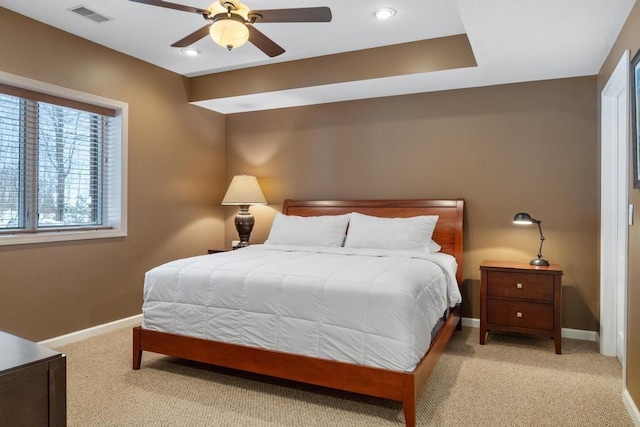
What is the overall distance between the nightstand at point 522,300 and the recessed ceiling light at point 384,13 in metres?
2.15

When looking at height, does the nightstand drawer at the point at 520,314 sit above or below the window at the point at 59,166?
below

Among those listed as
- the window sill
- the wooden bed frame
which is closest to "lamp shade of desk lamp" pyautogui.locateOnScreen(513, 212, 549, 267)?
the wooden bed frame

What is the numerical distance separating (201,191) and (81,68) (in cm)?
179

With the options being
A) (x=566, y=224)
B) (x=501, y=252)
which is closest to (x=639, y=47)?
(x=566, y=224)

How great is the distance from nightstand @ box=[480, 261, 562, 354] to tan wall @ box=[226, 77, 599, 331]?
442 millimetres

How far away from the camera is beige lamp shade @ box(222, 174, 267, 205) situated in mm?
4668

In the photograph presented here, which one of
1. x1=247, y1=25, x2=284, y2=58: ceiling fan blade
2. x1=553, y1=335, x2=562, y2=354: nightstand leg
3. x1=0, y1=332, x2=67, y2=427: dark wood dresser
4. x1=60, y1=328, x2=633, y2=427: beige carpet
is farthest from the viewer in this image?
x1=553, y1=335, x2=562, y2=354: nightstand leg

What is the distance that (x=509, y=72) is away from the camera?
3625 mm

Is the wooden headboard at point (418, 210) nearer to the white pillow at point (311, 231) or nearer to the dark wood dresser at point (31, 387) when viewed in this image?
the white pillow at point (311, 231)

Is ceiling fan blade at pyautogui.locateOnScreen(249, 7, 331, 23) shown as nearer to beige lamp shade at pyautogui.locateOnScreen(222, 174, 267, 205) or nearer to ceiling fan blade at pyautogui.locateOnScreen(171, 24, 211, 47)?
ceiling fan blade at pyautogui.locateOnScreen(171, 24, 211, 47)

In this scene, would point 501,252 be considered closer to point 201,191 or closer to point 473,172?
point 473,172

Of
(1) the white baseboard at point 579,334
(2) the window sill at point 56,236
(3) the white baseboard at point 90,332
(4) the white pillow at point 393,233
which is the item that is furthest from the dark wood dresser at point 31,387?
(1) the white baseboard at point 579,334

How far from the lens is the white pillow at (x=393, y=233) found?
368 cm

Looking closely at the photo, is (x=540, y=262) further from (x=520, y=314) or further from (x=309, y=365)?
(x=309, y=365)
